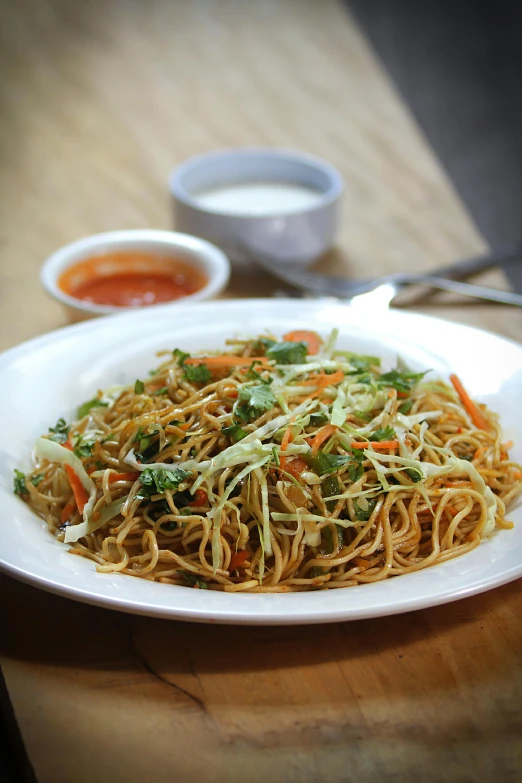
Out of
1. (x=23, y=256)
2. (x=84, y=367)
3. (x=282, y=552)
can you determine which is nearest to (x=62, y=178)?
(x=23, y=256)

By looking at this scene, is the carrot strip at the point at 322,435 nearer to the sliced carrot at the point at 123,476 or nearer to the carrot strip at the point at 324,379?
the carrot strip at the point at 324,379

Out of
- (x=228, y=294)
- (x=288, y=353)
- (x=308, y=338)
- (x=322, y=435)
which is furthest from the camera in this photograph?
(x=228, y=294)

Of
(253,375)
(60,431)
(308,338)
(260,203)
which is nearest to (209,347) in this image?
(308,338)


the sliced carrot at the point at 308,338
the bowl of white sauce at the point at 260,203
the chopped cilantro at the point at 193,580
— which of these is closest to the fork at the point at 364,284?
the bowl of white sauce at the point at 260,203

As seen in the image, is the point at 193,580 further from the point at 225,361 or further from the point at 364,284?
the point at 364,284

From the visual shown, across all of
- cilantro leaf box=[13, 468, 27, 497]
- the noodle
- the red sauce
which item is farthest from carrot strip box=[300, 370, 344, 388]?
the red sauce

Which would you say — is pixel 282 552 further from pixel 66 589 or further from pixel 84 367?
pixel 84 367
